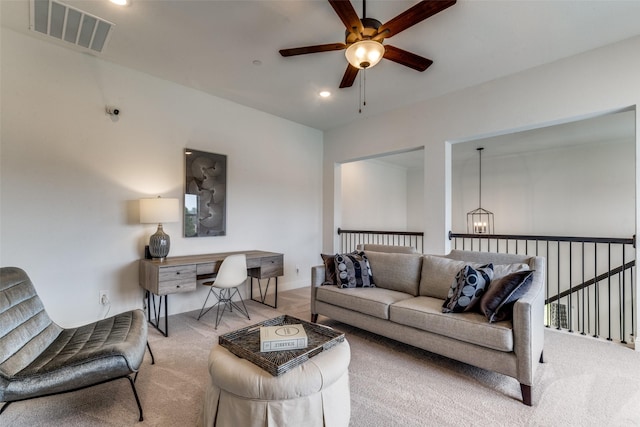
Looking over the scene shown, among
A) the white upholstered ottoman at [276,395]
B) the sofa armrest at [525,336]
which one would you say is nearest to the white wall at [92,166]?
the white upholstered ottoman at [276,395]

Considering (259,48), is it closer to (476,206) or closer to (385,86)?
(385,86)

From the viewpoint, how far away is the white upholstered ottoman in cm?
137

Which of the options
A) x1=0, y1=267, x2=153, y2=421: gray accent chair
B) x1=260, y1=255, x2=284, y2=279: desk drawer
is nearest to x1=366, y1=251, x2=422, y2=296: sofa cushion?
x1=260, y1=255, x2=284, y2=279: desk drawer

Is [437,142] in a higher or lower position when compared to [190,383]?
higher

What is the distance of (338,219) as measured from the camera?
211 inches

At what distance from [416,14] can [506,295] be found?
194 centimetres

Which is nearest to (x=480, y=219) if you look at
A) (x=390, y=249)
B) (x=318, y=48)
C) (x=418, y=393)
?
(x=390, y=249)

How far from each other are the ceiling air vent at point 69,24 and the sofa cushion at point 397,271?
333 cm

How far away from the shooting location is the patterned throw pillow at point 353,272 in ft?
10.2

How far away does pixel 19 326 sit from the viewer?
1.85 meters

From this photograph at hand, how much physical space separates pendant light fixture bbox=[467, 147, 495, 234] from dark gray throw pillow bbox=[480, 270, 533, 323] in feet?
17.5

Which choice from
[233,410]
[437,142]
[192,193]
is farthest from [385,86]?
[233,410]

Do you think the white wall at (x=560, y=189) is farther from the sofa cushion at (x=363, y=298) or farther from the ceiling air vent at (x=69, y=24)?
the ceiling air vent at (x=69, y=24)

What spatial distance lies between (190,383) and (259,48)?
293 centimetres
